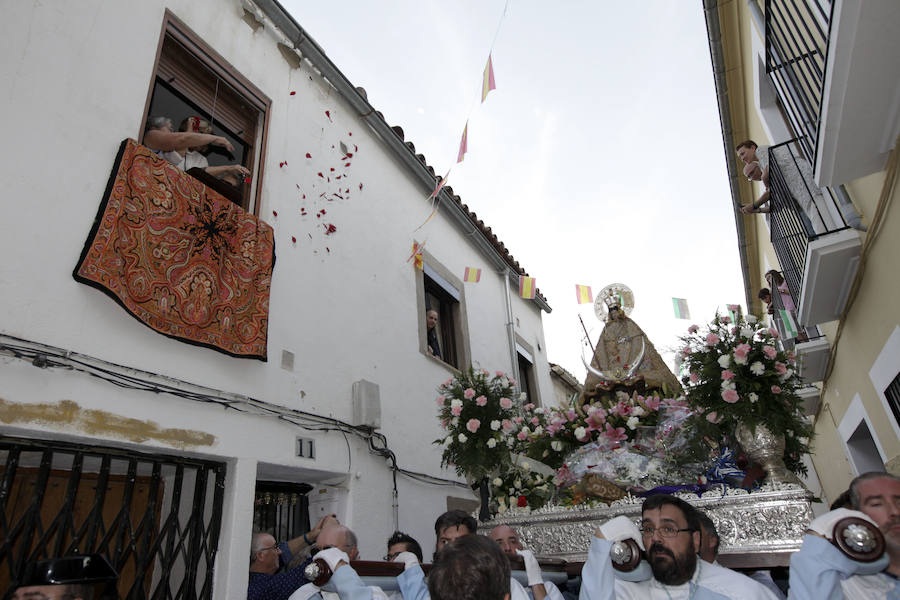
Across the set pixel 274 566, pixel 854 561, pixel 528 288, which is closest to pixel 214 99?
pixel 274 566

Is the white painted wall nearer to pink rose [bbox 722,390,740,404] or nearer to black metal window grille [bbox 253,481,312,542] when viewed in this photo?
black metal window grille [bbox 253,481,312,542]

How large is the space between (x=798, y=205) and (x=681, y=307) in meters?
4.31

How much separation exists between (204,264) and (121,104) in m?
1.11

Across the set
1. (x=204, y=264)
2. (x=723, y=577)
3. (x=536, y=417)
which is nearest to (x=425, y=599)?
(x=723, y=577)

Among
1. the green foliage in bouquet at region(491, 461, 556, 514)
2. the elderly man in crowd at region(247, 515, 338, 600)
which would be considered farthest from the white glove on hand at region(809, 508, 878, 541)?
the green foliage in bouquet at region(491, 461, 556, 514)

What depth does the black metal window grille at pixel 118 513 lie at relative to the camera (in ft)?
9.34

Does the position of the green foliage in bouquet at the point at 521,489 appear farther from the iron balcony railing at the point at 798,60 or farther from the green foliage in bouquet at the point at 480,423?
the iron balcony railing at the point at 798,60

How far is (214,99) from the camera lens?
4.94m

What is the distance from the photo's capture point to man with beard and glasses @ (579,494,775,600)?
2154mm

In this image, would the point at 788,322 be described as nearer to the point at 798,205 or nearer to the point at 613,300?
the point at 613,300

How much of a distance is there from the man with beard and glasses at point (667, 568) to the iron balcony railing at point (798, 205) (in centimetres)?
251

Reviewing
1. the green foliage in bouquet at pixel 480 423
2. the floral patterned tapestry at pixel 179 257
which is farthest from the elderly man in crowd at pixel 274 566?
the floral patterned tapestry at pixel 179 257

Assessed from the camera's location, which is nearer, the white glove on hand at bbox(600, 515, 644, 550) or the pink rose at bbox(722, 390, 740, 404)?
the white glove on hand at bbox(600, 515, 644, 550)

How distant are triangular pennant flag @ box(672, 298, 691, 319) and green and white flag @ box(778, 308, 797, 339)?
1.43 meters
